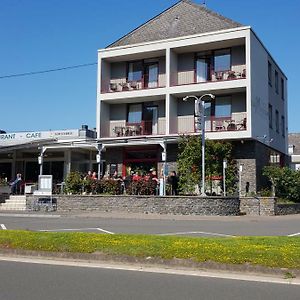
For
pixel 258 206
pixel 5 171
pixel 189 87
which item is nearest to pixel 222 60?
pixel 189 87

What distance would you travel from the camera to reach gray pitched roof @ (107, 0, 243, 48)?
105ft

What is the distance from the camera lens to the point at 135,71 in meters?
34.2

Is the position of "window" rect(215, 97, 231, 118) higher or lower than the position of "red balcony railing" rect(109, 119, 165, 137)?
higher

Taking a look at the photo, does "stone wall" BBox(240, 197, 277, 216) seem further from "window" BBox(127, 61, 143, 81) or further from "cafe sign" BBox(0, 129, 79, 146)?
"cafe sign" BBox(0, 129, 79, 146)

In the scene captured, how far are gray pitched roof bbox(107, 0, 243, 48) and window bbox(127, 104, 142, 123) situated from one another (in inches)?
168

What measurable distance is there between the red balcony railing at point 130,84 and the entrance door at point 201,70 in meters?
2.29

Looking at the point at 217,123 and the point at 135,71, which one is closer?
the point at 217,123

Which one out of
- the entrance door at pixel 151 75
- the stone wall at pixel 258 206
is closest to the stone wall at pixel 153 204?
the stone wall at pixel 258 206

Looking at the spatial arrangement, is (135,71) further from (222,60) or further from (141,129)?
(222,60)

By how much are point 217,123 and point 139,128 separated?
5446mm

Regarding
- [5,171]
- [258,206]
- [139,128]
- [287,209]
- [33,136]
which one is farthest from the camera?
[5,171]

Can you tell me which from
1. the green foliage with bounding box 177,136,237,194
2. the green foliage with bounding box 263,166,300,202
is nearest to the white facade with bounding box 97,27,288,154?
the green foliage with bounding box 177,136,237,194

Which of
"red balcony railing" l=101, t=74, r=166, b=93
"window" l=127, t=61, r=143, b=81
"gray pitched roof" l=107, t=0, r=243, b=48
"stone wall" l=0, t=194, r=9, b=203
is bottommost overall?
"stone wall" l=0, t=194, r=9, b=203

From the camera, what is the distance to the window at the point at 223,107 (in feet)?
102
